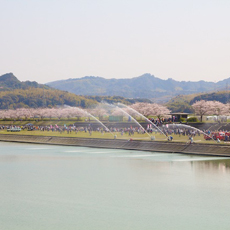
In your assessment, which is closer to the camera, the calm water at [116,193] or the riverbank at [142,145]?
the calm water at [116,193]

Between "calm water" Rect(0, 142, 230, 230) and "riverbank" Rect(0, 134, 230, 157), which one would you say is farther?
"riverbank" Rect(0, 134, 230, 157)

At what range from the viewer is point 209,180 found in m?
40.5

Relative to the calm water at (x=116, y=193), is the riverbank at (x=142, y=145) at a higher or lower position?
higher

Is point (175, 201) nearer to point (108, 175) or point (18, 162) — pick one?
point (108, 175)

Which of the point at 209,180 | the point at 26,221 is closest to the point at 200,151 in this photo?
the point at 209,180

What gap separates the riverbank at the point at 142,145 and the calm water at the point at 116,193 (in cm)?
137

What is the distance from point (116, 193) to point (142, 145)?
28262mm

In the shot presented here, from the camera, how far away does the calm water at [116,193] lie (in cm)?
2789

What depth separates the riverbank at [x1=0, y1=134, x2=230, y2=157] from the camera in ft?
173

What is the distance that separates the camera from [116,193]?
117 ft

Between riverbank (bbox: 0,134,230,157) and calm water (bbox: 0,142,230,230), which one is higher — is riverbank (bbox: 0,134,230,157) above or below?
above

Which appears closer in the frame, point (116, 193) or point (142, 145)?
point (116, 193)

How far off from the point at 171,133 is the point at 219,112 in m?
49.6

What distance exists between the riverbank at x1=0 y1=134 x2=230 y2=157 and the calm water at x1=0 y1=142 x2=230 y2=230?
1.37 m
